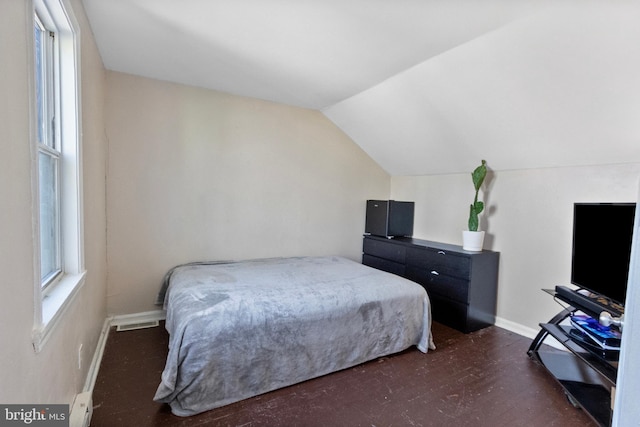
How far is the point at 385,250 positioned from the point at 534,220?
1518mm

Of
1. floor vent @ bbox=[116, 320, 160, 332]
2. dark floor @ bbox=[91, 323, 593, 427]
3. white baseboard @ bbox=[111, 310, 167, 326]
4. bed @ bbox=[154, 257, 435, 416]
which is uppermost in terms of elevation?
bed @ bbox=[154, 257, 435, 416]

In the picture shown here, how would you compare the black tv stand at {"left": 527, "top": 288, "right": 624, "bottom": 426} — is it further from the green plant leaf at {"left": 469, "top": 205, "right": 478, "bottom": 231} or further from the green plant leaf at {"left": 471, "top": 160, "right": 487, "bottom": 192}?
the green plant leaf at {"left": 471, "top": 160, "right": 487, "bottom": 192}

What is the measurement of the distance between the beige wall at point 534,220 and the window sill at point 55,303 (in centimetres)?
334

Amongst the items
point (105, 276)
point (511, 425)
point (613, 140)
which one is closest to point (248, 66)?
point (105, 276)

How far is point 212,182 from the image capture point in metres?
3.18

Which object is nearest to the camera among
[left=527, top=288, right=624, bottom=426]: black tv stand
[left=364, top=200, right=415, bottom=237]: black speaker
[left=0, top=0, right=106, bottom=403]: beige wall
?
[left=0, top=0, right=106, bottom=403]: beige wall

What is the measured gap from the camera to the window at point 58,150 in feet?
4.73

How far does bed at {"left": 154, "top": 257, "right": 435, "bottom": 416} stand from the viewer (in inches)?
69.2

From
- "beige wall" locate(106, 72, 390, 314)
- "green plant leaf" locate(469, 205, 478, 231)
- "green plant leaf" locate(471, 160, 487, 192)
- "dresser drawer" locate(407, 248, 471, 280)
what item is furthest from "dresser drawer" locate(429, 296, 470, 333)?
"beige wall" locate(106, 72, 390, 314)

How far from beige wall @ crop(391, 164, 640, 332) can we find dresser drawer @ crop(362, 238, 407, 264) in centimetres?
61

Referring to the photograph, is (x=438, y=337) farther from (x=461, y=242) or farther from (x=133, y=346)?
(x=133, y=346)

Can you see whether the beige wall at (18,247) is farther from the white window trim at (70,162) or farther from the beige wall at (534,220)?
the beige wall at (534,220)

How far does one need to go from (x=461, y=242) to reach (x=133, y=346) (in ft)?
10.6

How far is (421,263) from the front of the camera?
3340 mm
